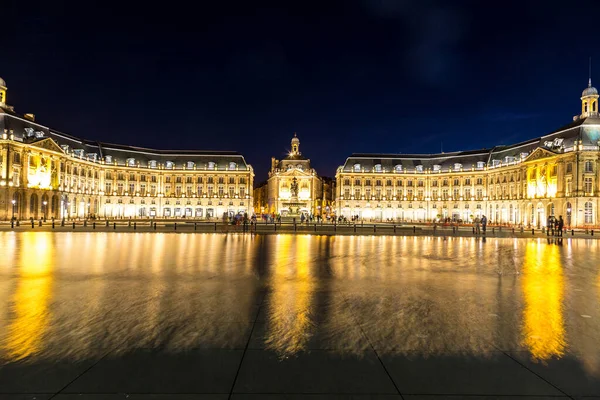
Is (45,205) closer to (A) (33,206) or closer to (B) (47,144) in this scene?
(A) (33,206)

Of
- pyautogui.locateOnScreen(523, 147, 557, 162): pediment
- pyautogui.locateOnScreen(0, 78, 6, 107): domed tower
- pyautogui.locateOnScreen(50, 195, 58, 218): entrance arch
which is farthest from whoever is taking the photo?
pyautogui.locateOnScreen(50, 195, 58, 218): entrance arch

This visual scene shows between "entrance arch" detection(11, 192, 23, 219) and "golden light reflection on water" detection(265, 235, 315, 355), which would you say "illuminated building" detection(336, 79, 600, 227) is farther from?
"entrance arch" detection(11, 192, 23, 219)

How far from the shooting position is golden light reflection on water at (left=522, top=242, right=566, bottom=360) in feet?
19.8

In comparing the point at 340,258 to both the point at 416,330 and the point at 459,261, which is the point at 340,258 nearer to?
the point at 459,261

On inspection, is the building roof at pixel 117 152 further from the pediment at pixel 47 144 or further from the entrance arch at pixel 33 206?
the entrance arch at pixel 33 206

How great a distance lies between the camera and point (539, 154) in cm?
6900

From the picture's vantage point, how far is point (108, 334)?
6.39 meters

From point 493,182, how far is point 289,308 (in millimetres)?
95232

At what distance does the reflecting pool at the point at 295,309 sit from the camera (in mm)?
5973

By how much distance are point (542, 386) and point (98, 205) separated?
10559 centimetres

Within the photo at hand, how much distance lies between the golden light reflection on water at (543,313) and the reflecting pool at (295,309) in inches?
1.2

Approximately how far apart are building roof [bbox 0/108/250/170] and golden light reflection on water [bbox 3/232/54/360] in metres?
69.5

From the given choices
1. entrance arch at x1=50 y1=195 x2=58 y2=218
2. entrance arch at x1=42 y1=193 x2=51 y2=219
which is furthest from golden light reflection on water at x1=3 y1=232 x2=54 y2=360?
entrance arch at x1=50 y1=195 x2=58 y2=218

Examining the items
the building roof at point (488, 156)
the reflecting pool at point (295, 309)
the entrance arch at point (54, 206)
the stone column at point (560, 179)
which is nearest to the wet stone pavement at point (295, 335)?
the reflecting pool at point (295, 309)
